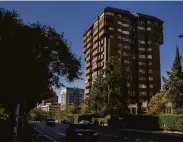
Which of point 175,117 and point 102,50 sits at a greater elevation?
point 102,50

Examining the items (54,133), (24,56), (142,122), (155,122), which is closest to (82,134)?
(24,56)

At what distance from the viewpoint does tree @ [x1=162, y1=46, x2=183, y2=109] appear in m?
61.2

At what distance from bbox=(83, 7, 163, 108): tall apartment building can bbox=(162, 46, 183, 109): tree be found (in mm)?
53529

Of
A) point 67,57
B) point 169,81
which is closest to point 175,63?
point 169,81

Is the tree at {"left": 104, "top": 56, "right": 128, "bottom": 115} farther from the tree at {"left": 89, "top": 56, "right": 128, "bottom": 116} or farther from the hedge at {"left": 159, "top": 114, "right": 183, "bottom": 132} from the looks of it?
the hedge at {"left": 159, "top": 114, "right": 183, "bottom": 132}

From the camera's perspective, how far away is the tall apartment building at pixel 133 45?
123338mm

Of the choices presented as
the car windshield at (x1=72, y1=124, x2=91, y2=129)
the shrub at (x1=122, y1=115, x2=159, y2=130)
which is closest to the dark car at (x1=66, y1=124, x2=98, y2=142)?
the car windshield at (x1=72, y1=124, x2=91, y2=129)

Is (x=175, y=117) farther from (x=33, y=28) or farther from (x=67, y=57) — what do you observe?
(x=33, y=28)

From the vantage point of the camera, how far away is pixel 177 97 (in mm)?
61188

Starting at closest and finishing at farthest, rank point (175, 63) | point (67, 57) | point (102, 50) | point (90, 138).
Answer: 1. point (90, 138)
2. point (67, 57)
3. point (175, 63)
4. point (102, 50)

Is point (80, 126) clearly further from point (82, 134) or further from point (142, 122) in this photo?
point (142, 122)

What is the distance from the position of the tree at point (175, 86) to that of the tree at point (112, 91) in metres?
10.3

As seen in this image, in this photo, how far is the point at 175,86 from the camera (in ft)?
202

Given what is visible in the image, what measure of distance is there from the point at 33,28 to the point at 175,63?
42095mm
